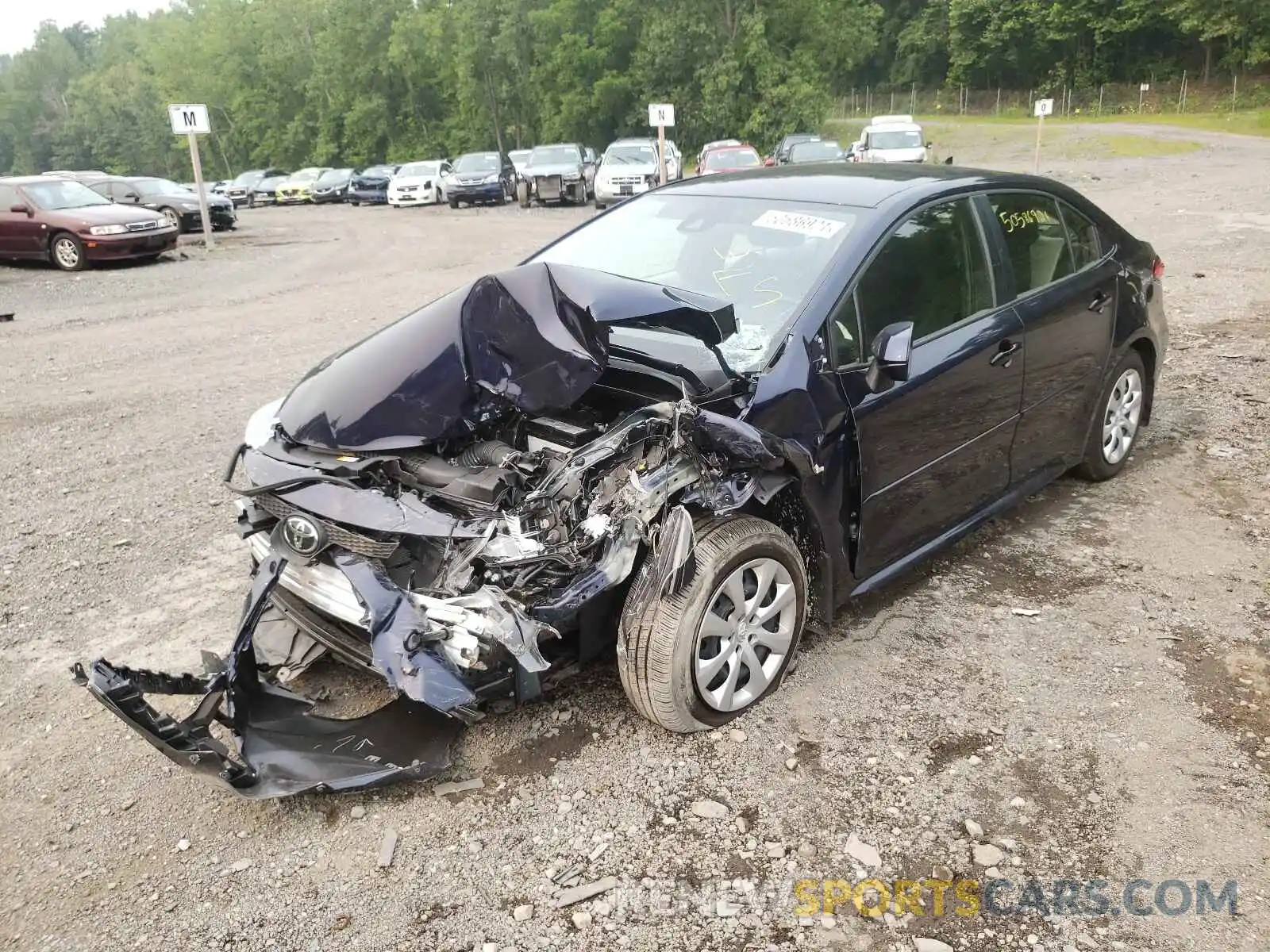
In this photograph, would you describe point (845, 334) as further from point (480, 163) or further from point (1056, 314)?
point (480, 163)

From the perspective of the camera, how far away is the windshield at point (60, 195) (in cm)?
1558

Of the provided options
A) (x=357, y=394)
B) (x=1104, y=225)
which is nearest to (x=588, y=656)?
(x=357, y=394)

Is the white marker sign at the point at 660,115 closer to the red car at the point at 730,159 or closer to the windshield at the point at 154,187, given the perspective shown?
the red car at the point at 730,159

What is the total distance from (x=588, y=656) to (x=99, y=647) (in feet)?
7.25

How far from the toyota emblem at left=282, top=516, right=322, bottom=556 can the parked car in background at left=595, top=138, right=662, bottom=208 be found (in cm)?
1999

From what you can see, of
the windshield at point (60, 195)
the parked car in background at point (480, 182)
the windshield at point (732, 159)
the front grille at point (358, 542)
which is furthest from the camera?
the parked car in background at point (480, 182)

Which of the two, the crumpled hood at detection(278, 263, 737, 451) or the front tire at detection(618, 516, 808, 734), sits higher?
the crumpled hood at detection(278, 263, 737, 451)

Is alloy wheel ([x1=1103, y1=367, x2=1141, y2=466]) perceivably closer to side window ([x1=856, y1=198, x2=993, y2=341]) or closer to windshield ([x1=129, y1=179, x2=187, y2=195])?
side window ([x1=856, y1=198, x2=993, y2=341])

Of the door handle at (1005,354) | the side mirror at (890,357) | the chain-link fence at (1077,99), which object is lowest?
the door handle at (1005,354)

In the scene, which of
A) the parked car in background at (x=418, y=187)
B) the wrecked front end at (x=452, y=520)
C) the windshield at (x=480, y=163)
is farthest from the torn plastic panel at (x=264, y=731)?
the parked car in background at (x=418, y=187)

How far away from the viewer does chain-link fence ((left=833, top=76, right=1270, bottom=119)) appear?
153 feet

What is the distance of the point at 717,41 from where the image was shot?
134 feet

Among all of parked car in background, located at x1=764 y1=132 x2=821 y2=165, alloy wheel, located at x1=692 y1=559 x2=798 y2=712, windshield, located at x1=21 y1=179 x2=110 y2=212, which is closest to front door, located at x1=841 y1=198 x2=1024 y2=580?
alloy wheel, located at x1=692 y1=559 x2=798 y2=712

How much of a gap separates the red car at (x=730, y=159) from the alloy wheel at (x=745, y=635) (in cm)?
1974
